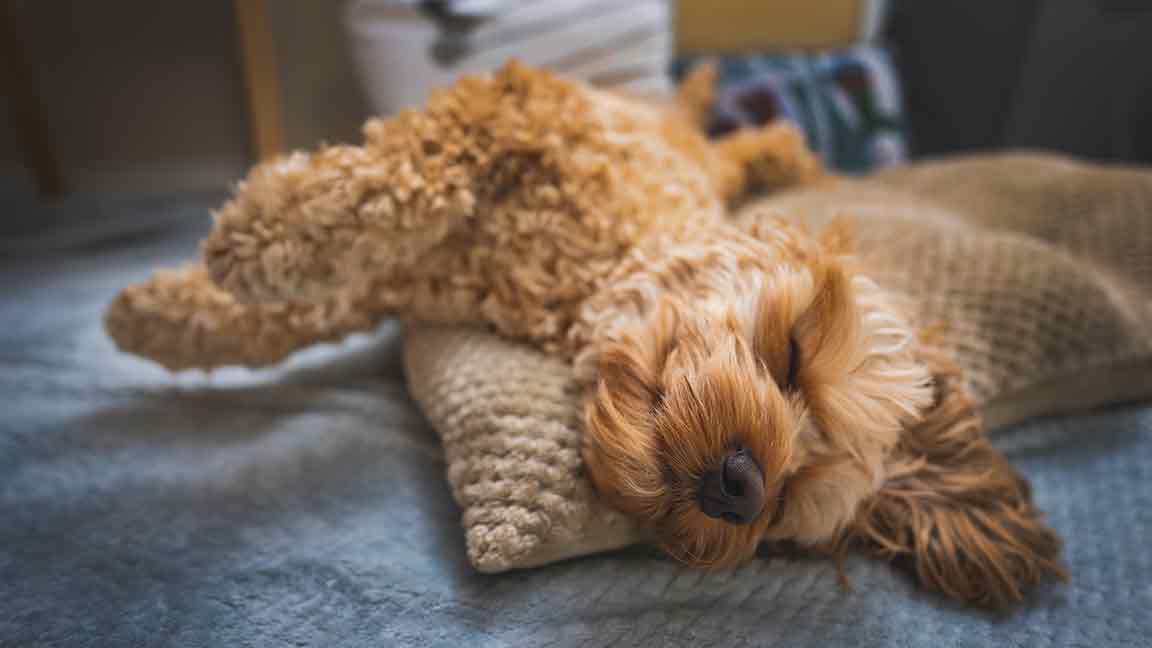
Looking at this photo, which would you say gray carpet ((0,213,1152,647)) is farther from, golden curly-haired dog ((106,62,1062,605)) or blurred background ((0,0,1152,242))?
blurred background ((0,0,1152,242))

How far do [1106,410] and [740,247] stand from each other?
82 centimetres

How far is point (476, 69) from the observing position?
166cm

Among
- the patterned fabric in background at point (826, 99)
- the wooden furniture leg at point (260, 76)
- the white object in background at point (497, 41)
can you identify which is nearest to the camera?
the white object in background at point (497, 41)

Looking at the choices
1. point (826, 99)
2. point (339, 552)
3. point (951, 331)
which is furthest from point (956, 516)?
point (826, 99)

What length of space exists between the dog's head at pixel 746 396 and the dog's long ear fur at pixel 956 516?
0.06 meters

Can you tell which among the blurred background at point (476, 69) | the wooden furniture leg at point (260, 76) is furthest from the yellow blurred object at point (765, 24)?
the wooden furniture leg at point (260, 76)

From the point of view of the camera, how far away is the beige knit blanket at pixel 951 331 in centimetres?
84

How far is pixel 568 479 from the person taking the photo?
0.84 m

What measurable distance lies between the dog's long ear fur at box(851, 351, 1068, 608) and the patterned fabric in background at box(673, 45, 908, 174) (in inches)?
50.2

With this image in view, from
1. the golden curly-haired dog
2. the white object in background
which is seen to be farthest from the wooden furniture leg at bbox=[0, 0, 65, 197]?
the golden curly-haired dog

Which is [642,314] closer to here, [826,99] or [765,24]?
[826,99]

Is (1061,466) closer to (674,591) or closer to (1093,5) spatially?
(674,591)

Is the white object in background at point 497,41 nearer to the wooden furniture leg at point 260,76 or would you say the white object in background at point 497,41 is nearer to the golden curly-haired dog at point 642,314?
the wooden furniture leg at point 260,76

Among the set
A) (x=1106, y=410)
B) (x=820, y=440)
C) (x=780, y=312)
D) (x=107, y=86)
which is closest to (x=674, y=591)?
(x=820, y=440)
